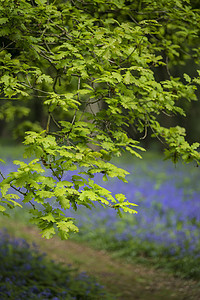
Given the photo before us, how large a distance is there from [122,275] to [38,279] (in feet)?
4.80

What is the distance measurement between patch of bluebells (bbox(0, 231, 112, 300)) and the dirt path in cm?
38

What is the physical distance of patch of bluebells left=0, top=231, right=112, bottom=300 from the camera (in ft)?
15.2

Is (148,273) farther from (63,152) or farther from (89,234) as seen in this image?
(63,152)

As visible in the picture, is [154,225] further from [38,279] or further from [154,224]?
[38,279]

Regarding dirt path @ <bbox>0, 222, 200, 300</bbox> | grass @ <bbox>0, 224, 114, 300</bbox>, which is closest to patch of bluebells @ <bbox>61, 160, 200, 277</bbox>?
dirt path @ <bbox>0, 222, 200, 300</bbox>

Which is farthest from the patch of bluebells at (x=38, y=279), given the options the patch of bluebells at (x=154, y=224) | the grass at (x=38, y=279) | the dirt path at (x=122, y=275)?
the patch of bluebells at (x=154, y=224)

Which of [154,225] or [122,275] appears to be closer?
[122,275]

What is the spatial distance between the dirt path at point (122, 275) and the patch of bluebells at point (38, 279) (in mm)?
376

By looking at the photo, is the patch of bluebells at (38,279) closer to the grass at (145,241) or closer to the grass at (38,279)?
the grass at (38,279)

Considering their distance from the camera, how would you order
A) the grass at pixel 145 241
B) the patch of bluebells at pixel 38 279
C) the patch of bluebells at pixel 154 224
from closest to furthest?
the patch of bluebells at pixel 38 279 → the grass at pixel 145 241 → the patch of bluebells at pixel 154 224

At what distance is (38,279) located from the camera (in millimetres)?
5121

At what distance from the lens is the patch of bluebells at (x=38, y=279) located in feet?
15.2

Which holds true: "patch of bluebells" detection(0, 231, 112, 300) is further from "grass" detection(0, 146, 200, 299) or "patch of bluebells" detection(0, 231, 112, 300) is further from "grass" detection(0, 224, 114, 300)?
"grass" detection(0, 146, 200, 299)

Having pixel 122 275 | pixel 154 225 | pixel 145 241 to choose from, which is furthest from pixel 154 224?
pixel 122 275
